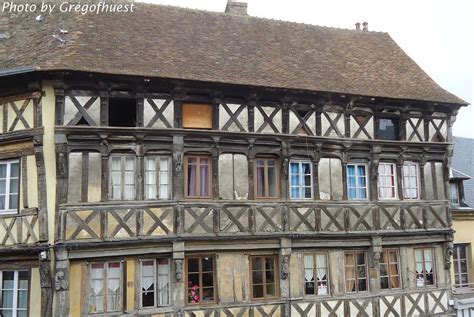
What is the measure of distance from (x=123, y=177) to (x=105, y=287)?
2414 mm

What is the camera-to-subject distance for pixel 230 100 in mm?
12742

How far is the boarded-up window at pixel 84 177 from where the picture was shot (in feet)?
37.3

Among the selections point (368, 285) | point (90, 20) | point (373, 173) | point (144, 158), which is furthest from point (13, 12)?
point (368, 285)

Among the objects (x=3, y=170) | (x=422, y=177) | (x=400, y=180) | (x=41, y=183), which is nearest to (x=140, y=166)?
(x=41, y=183)

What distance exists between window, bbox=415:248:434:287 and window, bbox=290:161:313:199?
12.2 feet

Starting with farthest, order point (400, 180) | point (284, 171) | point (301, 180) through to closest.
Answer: point (400, 180) → point (301, 180) → point (284, 171)

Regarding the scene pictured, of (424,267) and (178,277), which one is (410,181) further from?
(178,277)

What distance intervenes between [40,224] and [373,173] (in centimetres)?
826

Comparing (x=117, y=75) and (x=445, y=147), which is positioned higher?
(x=117, y=75)

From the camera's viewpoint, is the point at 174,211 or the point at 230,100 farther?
the point at 230,100

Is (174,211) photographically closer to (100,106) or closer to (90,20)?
(100,106)

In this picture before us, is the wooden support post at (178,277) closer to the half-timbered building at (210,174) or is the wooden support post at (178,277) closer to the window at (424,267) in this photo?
the half-timbered building at (210,174)

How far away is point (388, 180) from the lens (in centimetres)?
1438

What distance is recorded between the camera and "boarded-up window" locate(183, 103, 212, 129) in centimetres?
1242
